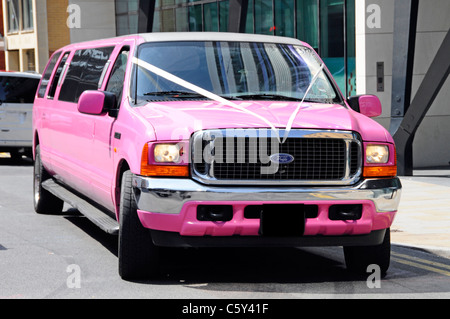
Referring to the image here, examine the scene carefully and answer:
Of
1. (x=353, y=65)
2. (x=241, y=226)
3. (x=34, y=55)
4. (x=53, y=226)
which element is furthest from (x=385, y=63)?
(x=34, y=55)

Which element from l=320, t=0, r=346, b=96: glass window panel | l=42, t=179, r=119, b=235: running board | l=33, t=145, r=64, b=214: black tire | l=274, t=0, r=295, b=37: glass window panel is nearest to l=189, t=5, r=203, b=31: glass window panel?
l=274, t=0, r=295, b=37: glass window panel

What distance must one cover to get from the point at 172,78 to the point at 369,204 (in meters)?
2.13

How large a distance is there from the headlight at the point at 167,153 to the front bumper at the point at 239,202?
15 centimetres

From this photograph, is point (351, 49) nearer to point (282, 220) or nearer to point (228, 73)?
point (228, 73)

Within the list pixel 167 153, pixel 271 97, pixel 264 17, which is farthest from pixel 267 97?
pixel 264 17

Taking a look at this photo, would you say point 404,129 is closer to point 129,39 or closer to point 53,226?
point 53,226

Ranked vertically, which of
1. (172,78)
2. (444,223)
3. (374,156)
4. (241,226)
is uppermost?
(172,78)

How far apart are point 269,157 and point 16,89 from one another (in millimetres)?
14612

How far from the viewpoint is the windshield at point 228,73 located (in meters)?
8.05

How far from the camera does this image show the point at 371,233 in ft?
23.6

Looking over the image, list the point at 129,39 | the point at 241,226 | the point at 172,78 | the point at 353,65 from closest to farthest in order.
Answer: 1. the point at 241,226
2. the point at 172,78
3. the point at 129,39
4. the point at 353,65

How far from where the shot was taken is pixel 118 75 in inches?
337

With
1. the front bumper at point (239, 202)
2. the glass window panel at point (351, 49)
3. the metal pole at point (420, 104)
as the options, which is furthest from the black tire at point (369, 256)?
the glass window panel at point (351, 49)

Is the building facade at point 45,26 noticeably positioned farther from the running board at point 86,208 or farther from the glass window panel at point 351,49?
the running board at point 86,208
